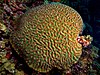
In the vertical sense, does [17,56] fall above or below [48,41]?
below

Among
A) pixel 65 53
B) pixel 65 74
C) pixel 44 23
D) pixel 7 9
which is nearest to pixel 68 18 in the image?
pixel 44 23

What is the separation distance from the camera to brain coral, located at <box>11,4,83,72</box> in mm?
2914

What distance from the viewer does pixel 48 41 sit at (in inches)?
116

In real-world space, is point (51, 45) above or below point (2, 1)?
below

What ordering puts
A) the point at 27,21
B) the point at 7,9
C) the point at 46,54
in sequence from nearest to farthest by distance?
the point at 46,54, the point at 27,21, the point at 7,9

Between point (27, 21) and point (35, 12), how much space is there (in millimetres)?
259

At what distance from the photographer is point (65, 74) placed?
3.27 metres

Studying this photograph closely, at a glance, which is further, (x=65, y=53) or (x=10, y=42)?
(x=10, y=42)

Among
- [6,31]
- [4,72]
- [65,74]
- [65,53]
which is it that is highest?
[6,31]

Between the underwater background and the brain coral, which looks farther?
the underwater background

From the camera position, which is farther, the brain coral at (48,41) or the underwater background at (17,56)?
the underwater background at (17,56)

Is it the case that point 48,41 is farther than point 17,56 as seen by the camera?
No

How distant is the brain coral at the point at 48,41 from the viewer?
2.91 metres

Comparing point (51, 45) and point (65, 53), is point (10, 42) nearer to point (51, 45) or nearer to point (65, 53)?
point (51, 45)
